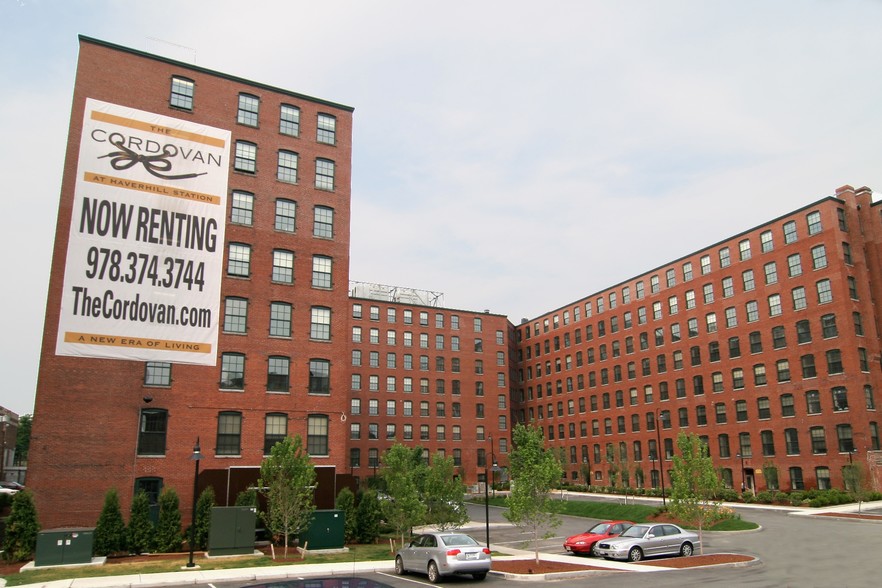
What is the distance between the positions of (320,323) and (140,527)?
49.1 feet

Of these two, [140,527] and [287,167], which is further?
[287,167]

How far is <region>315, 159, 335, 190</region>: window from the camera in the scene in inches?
1662

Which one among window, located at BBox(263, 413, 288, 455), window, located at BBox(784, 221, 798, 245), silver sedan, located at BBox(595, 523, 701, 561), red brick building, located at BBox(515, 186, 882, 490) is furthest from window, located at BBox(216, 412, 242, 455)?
window, located at BBox(784, 221, 798, 245)

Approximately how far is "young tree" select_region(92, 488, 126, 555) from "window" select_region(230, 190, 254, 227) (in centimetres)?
1663

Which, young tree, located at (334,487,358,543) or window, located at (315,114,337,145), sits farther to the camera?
window, located at (315,114,337,145)

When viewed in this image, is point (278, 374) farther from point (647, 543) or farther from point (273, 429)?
point (647, 543)

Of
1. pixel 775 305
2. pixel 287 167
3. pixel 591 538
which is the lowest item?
pixel 591 538

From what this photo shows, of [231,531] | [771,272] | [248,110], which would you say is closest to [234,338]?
[231,531]

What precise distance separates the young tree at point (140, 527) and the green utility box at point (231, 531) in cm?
399

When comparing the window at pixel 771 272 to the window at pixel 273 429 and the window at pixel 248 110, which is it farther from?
the window at pixel 248 110

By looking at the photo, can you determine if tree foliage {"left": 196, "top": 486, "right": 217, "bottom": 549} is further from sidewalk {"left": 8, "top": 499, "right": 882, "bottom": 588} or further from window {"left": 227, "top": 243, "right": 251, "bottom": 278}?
window {"left": 227, "top": 243, "right": 251, "bottom": 278}

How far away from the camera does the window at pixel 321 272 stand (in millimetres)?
40688

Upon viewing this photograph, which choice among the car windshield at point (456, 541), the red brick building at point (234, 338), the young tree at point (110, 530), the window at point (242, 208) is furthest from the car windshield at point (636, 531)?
the window at point (242, 208)

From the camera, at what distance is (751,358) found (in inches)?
2514
